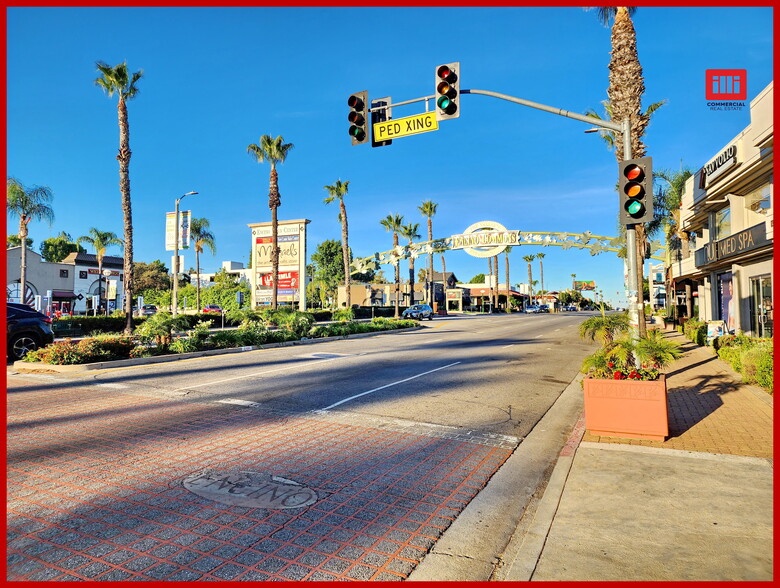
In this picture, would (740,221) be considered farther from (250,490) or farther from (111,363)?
(111,363)

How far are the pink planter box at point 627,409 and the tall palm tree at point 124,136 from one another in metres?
24.2

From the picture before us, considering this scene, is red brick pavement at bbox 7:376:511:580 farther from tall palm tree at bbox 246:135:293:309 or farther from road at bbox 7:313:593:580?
tall palm tree at bbox 246:135:293:309

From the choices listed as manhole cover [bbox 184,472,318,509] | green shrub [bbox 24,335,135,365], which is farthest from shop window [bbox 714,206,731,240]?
green shrub [bbox 24,335,135,365]

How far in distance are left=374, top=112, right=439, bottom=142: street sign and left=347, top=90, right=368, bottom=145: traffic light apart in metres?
0.28

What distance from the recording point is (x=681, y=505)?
15.3 ft

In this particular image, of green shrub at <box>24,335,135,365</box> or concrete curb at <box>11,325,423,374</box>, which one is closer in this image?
concrete curb at <box>11,325,423,374</box>

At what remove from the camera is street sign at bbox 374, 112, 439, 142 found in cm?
1096

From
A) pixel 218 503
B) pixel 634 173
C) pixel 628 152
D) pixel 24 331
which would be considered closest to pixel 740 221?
pixel 628 152

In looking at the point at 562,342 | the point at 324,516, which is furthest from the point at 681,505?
the point at 562,342

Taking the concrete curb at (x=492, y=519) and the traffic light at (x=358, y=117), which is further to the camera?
the traffic light at (x=358, y=117)

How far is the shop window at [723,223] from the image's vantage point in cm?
2239

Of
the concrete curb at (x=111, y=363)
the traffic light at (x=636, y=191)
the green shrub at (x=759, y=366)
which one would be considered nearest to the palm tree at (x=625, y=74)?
the green shrub at (x=759, y=366)

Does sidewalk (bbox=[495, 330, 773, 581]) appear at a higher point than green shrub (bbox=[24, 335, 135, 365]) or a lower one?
lower

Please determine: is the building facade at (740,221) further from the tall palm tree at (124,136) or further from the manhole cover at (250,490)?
the tall palm tree at (124,136)
